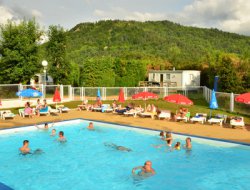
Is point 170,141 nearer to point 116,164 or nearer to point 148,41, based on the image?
point 116,164

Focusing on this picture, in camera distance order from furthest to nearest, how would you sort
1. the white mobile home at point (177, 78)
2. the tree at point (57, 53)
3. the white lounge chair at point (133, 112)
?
1. the white mobile home at point (177, 78)
2. the tree at point (57, 53)
3. the white lounge chair at point (133, 112)

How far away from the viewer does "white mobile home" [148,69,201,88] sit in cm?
3847

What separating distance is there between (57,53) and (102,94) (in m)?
6.62

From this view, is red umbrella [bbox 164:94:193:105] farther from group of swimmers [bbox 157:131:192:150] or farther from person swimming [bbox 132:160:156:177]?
person swimming [bbox 132:160:156:177]

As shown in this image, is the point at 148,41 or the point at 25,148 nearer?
the point at 25,148

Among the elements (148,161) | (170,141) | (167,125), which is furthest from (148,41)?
(148,161)

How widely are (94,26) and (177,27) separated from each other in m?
33.1

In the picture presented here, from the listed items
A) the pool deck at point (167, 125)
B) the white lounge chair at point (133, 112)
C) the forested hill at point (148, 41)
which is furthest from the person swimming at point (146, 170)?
the forested hill at point (148, 41)

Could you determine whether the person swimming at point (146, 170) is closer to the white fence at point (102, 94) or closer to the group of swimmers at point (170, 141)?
the group of swimmers at point (170, 141)

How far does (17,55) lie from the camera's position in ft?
84.0

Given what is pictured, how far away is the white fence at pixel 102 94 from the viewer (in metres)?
20.6

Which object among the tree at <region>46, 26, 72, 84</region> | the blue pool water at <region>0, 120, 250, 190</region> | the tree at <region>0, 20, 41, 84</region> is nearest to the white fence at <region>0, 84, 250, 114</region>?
the tree at <region>0, 20, 41, 84</region>

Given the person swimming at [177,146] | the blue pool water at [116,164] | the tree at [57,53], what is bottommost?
the blue pool water at [116,164]

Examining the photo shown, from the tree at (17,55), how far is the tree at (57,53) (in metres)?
3.27
